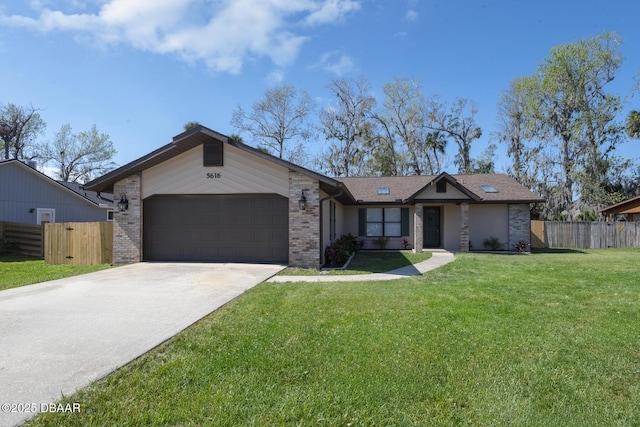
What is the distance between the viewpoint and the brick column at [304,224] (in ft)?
33.0

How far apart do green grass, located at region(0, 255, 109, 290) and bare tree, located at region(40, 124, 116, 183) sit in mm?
23647

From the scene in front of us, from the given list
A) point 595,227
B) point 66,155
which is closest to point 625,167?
point 595,227

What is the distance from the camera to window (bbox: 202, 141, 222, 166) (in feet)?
34.6

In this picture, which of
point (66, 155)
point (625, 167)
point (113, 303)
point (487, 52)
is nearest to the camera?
point (113, 303)

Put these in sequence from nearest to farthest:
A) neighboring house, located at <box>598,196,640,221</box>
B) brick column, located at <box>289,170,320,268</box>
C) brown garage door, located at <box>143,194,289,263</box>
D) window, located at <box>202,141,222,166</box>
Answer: brick column, located at <box>289,170,320,268</box>
window, located at <box>202,141,222,166</box>
brown garage door, located at <box>143,194,289,263</box>
neighboring house, located at <box>598,196,640,221</box>

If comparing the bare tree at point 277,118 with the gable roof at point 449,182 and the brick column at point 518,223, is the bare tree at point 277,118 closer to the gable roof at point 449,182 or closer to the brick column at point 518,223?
the gable roof at point 449,182

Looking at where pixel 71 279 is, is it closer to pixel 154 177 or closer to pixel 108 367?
pixel 154 177

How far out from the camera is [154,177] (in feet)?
36.0

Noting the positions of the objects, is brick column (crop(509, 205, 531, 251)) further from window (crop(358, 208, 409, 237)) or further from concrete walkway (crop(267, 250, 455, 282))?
concrete walkway (crop(267, 250, 455, 282))

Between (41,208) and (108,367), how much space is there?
18404 mm

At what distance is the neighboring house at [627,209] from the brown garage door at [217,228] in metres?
22.5

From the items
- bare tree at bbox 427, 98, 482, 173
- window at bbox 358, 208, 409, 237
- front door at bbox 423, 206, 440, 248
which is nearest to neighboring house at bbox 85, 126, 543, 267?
window at bbox 358, 208, 409, 237

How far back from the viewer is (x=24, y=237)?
14.0 m

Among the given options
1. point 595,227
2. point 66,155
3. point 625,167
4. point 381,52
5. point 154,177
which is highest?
point 381,52
